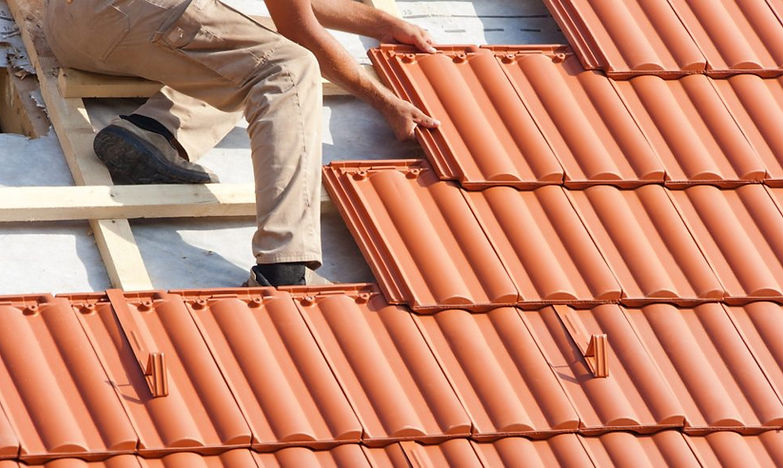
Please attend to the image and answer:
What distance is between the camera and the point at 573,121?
4922mm

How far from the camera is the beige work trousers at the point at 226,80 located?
4426mm

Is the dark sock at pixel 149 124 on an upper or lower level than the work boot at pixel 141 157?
upper

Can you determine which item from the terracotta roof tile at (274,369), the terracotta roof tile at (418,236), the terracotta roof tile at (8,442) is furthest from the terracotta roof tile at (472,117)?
the terracotta roof tile at (8,442)

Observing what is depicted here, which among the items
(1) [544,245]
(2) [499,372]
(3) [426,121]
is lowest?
(2) [499,372]

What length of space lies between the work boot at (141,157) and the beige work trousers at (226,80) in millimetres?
81

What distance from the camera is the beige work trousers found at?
4.43 m

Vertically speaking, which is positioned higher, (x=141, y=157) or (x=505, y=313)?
(x=141, y=157)

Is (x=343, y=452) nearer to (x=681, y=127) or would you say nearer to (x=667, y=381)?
(x=667, y=381)

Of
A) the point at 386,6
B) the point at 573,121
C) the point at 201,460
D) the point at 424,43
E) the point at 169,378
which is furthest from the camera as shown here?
the point at 386,6

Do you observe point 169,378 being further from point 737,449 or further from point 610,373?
point 737,449

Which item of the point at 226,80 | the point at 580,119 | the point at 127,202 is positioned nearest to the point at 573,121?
the point at 580,119

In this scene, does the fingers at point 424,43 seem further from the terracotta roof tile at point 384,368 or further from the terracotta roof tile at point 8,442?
the terracotta roof tile at point 8,442

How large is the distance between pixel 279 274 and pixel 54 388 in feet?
2.55

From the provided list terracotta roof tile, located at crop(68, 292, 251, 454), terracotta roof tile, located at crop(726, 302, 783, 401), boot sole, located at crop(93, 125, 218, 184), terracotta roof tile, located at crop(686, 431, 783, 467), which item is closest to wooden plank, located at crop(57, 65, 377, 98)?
boot sole, located at crop(93, 125, 218, 184)
